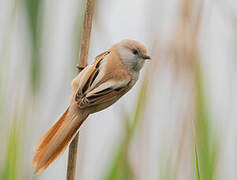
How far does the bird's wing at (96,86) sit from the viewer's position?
1.17m

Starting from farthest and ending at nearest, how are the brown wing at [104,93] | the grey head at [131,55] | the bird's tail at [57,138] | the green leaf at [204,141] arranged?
the grey head at [131,55] → the brown wing at [104,93] → the bird's tail at [57,138] → the green leaf at [204,141]

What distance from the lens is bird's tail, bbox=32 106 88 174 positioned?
976mm

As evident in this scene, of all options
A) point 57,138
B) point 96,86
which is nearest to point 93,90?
point 96,86

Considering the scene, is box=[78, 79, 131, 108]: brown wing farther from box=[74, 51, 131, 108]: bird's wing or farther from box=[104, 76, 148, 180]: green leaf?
box=[104, 76, 148, 180]: green leaf

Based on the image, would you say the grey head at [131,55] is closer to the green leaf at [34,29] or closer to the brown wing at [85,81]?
the brown wing at [85,81]

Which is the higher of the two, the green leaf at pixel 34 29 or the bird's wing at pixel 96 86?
the green leaf at pixel 34 29

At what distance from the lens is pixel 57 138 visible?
1108mm

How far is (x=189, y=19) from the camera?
3.34 ft

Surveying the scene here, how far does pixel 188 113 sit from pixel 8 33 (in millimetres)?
611

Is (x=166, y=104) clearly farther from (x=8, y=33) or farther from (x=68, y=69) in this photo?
(x=8, y=33)

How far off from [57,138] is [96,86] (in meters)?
0.25

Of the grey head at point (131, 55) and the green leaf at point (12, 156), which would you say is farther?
the grey head at point (131, 55)

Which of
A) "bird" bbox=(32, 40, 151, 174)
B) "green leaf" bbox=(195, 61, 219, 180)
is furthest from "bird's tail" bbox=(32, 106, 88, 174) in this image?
"green leaf" bbox=(195, 61, 219, 180)

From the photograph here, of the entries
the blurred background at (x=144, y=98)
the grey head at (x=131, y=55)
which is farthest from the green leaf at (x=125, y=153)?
the grey head at (x=131, y=55)
